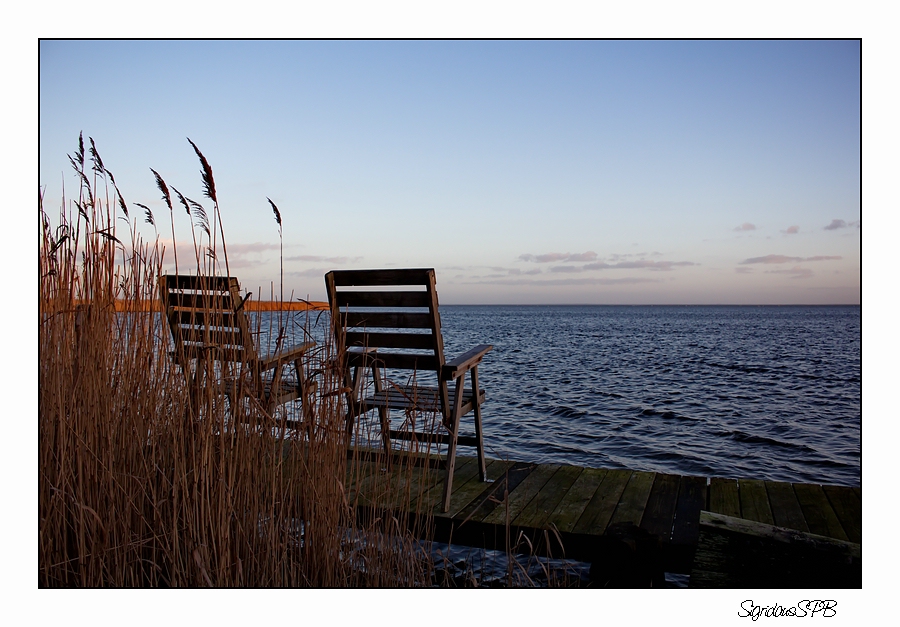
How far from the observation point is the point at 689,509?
3061 millimetres

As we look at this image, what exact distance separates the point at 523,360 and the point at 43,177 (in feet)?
51.5

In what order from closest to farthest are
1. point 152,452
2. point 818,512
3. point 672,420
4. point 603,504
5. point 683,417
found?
point 152,452 → point 818,512 → point 603,504 → point 672,420 → point 683,417

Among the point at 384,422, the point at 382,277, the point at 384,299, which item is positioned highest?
the point at 382,277

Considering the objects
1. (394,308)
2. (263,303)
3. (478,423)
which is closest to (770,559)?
(263,303)

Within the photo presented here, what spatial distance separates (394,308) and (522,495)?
4.15ft

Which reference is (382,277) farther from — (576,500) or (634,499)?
(634,499)

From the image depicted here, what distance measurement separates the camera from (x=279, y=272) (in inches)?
72.7

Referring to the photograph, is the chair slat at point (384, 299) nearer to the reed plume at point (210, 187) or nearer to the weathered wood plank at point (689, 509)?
the reed plume at point (210, 187)

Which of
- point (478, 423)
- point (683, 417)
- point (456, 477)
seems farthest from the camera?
point (683, 417)

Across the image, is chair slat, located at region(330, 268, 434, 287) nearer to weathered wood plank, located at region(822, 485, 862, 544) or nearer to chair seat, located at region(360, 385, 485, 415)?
chair seat, located at region(360, 385, 485, 415)

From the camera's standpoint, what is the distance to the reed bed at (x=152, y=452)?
1619 millimetres

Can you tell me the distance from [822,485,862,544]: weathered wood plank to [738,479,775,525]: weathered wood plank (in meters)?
0.32
